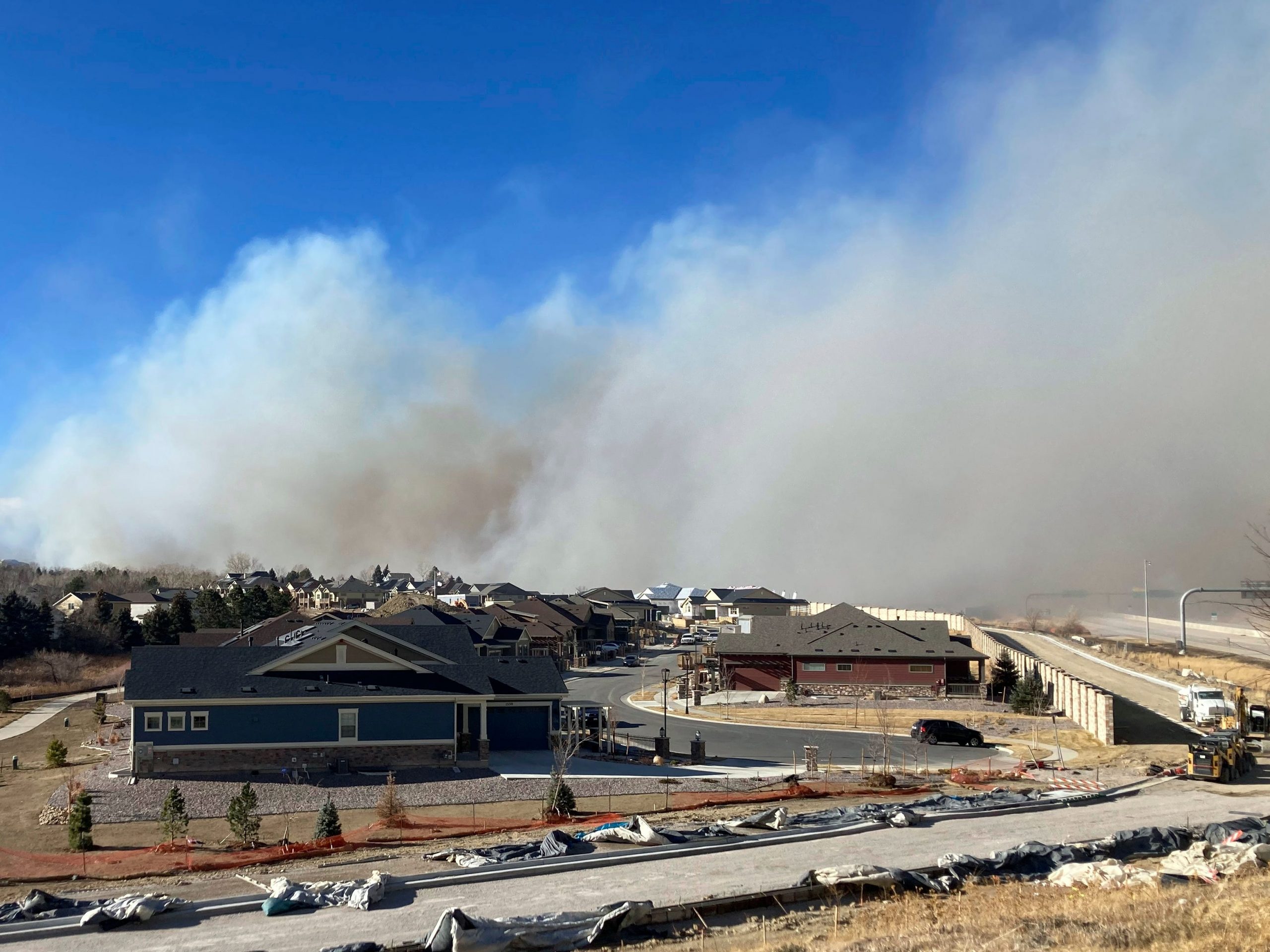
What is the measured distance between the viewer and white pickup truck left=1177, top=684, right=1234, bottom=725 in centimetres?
3612

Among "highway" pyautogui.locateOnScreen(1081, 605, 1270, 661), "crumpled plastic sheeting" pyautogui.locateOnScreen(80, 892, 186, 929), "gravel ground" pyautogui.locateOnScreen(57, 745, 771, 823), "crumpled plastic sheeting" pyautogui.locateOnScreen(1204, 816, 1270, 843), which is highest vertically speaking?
"crumpled plastic sheeting" pyautogui.locateOnScreen(80, 892, 186, 929)

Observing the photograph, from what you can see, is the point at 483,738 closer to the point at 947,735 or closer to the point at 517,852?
the point at 517,852

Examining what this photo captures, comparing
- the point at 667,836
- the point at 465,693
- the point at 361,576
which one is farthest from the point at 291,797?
the point at 361,576

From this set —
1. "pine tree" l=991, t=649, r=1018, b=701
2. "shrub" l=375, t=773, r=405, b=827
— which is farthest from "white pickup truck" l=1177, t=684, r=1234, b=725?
"shrub" l=375, t=773, r=405, b=827

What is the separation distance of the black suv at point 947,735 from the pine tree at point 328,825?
67.8 feet

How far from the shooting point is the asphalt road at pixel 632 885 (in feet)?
41.1

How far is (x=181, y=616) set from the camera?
67.6 meters

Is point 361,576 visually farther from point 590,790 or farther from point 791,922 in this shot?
point 791,922

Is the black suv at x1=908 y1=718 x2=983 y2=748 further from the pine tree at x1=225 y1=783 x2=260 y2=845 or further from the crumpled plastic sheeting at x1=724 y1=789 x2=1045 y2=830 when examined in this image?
the pine tree at x1=225 y1=783 x2=260 y2=845

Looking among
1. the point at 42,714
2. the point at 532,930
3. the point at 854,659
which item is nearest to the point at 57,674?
the point at 42,714

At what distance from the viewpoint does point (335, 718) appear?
92.7 ft

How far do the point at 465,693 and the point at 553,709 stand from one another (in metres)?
3.36

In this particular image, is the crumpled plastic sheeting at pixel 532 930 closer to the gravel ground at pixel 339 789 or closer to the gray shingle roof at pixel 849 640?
the gravel ground at pixel 339 789

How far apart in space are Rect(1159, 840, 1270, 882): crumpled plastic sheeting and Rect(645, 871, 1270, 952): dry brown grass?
82 cm
